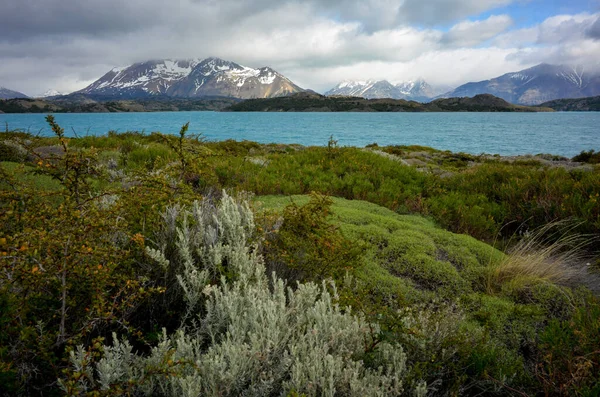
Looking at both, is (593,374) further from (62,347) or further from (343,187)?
(343,187)

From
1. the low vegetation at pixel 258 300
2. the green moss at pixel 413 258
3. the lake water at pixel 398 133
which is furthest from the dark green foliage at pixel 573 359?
the lake water at pixel 398 133

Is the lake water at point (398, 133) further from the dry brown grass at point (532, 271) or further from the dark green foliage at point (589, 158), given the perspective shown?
the dark green foliage at point (589, 158)

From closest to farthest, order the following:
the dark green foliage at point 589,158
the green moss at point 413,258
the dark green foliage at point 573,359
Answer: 1. the dark green foliage at point 573,359
2. the green moss at point 413,258
3. the dark green foliage at point 589,158

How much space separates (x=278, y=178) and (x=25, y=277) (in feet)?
25.5

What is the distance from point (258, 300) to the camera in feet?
9.42

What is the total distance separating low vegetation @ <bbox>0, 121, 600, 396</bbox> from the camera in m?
2.35

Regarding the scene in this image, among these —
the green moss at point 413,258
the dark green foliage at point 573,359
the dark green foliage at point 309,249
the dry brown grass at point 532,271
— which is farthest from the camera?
the dry brown grass at point 532,271

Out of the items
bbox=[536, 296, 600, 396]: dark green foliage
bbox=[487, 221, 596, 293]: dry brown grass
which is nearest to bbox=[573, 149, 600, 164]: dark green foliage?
bbox=[487, 221, 596, 293]: dry brown grass

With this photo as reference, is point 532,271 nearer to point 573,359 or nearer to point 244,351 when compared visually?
point 573,359

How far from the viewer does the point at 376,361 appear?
9.85ft

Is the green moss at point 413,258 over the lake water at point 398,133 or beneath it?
beneath

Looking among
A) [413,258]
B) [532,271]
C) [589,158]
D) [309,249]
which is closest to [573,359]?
[413,258]

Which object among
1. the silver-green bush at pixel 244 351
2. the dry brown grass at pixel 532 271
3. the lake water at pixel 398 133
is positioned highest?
the lake water at pixel 398 133

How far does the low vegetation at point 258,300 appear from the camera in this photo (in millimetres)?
2348
